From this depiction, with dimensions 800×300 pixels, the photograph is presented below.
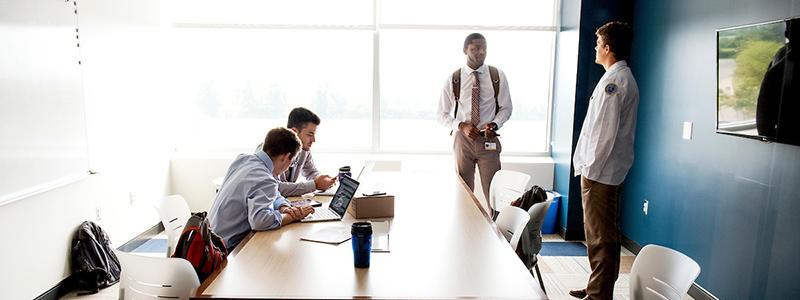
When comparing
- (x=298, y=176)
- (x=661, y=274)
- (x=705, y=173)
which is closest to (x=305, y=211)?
(x=298, y=176)

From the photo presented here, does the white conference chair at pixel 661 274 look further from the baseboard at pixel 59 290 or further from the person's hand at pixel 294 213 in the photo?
the baseboard at pixel 59 290

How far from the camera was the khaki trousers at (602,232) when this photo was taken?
2811 millimetres

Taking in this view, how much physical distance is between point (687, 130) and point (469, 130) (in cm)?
144

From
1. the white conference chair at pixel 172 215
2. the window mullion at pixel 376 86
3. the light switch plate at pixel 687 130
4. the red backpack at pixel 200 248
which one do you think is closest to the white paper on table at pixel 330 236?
the red backpack at pixel 200 248

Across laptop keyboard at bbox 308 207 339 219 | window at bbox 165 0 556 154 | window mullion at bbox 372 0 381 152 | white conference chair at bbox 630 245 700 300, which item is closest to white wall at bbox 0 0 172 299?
A: window at bbox 165 0 556 154

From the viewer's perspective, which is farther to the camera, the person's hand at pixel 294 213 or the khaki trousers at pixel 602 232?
the khaki trousers at pixel 602 232

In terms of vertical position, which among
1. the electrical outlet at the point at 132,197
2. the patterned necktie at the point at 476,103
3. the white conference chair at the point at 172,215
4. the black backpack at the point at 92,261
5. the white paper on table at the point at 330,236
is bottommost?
the black backpack at the point at 92,261

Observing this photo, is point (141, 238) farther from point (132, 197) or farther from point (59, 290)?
point (59, 290)

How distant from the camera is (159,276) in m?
1.72

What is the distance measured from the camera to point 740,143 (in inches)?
109

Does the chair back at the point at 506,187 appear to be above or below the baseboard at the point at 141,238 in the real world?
above

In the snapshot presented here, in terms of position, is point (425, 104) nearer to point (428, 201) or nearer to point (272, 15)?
point (272, 15)

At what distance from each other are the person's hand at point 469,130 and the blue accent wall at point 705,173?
52.5 inches

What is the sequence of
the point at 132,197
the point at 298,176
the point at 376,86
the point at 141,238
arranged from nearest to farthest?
the point at 298,176 → the point at 132,197 → the point at 141,238 → the point at 376,86
